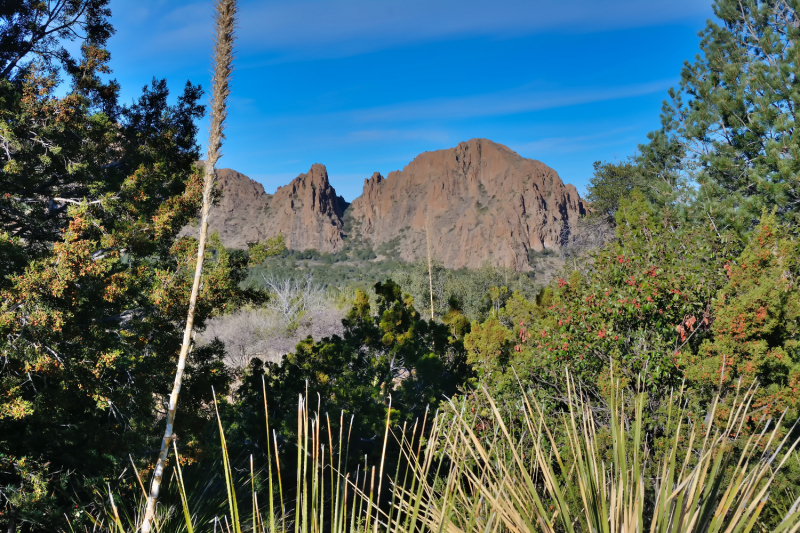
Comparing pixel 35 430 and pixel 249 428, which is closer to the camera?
pixel 35 430

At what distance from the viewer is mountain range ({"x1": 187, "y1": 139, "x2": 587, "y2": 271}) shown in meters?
87.6

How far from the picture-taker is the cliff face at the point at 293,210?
92000 millimetres

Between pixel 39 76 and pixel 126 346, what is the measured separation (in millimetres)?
3959

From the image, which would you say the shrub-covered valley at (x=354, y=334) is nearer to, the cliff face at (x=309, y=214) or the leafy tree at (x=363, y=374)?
the leafy tree at (x=363, y=374)

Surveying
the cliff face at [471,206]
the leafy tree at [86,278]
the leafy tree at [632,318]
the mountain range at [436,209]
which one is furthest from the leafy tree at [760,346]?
the mountain range at [436,209]

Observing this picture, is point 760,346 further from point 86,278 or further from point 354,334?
point 354,334

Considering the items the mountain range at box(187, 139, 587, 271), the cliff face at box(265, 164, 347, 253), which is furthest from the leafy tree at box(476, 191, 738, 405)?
the cliff face at box(265, 164, 347, 253)

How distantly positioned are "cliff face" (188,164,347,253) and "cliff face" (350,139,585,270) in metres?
9.08

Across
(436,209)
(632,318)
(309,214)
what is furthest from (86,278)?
(436,209)

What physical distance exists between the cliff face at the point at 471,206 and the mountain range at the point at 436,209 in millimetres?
208

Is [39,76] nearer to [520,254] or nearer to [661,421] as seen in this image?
[661,421]

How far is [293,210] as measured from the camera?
99.6 metres

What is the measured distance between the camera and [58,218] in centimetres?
709

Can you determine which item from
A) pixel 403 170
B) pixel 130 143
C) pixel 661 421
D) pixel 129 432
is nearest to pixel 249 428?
pixel 129 432
